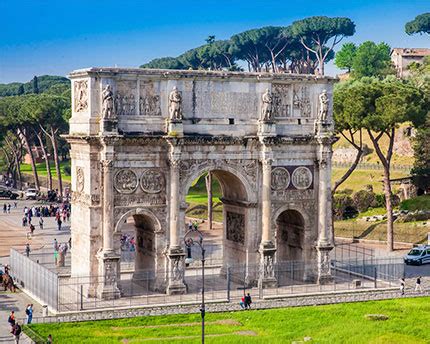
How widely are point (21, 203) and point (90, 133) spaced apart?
52991 mm

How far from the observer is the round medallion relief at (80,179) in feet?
163

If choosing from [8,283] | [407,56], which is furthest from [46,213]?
[407,56]

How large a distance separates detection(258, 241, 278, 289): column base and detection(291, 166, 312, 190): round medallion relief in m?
3.99

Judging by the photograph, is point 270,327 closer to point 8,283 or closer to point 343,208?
point 8,283

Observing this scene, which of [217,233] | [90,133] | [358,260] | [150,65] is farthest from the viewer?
[150,65]

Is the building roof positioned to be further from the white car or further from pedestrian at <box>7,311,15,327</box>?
pedestrian at <box>7,311,15,327</box>

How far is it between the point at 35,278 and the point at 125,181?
717cm

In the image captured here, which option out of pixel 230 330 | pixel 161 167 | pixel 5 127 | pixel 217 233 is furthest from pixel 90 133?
pixel 5 127

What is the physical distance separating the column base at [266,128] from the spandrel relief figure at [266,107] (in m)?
0.23

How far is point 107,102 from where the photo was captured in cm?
4750

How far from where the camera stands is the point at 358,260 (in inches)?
2382

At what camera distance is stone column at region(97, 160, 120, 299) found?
47.7 metres

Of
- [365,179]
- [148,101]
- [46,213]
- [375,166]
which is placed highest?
[148,101]

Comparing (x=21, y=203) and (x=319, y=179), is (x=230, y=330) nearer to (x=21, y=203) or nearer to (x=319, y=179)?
(x=319, y=179)
